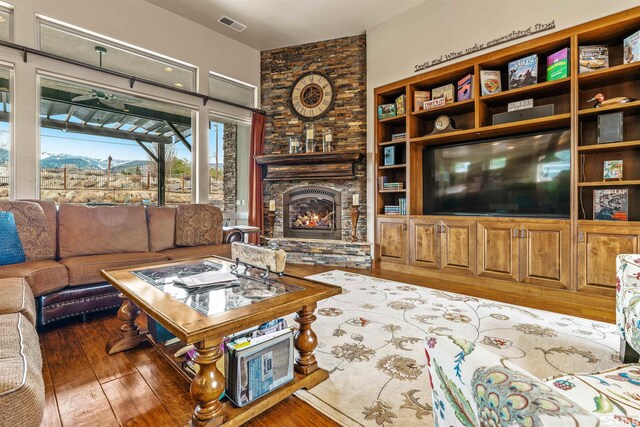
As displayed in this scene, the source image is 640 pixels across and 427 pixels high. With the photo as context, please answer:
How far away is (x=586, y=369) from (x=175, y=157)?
15.7 feet

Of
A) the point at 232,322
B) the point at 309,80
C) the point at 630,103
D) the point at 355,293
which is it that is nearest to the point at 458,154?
the point at 630,103

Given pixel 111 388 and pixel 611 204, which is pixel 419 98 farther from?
pixel 111 388

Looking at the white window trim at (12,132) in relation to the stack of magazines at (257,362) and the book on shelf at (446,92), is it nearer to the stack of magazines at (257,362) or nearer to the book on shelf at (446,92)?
the stack of magazines at (257,362)

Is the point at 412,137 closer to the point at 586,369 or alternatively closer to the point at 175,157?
the point at 586,369

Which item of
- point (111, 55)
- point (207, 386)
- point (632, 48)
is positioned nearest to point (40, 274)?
point (207, 386)

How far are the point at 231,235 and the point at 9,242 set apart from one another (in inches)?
71.9

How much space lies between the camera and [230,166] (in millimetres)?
5145

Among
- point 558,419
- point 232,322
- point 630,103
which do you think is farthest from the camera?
point 630,103

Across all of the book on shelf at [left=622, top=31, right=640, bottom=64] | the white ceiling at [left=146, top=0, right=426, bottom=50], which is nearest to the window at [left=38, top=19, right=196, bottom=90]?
the white ceiling at [left=146, top=0, right=426, bottom=50]

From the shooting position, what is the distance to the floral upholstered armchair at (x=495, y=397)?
1.29ft

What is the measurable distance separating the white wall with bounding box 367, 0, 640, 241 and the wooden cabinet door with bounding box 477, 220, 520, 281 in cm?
154

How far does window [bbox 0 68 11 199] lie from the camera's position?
10.2 feet

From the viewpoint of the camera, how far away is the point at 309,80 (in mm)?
5059

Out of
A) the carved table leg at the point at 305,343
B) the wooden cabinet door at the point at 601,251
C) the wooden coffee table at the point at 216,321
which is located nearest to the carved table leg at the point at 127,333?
the wooden coffee table at the point at 216,321
